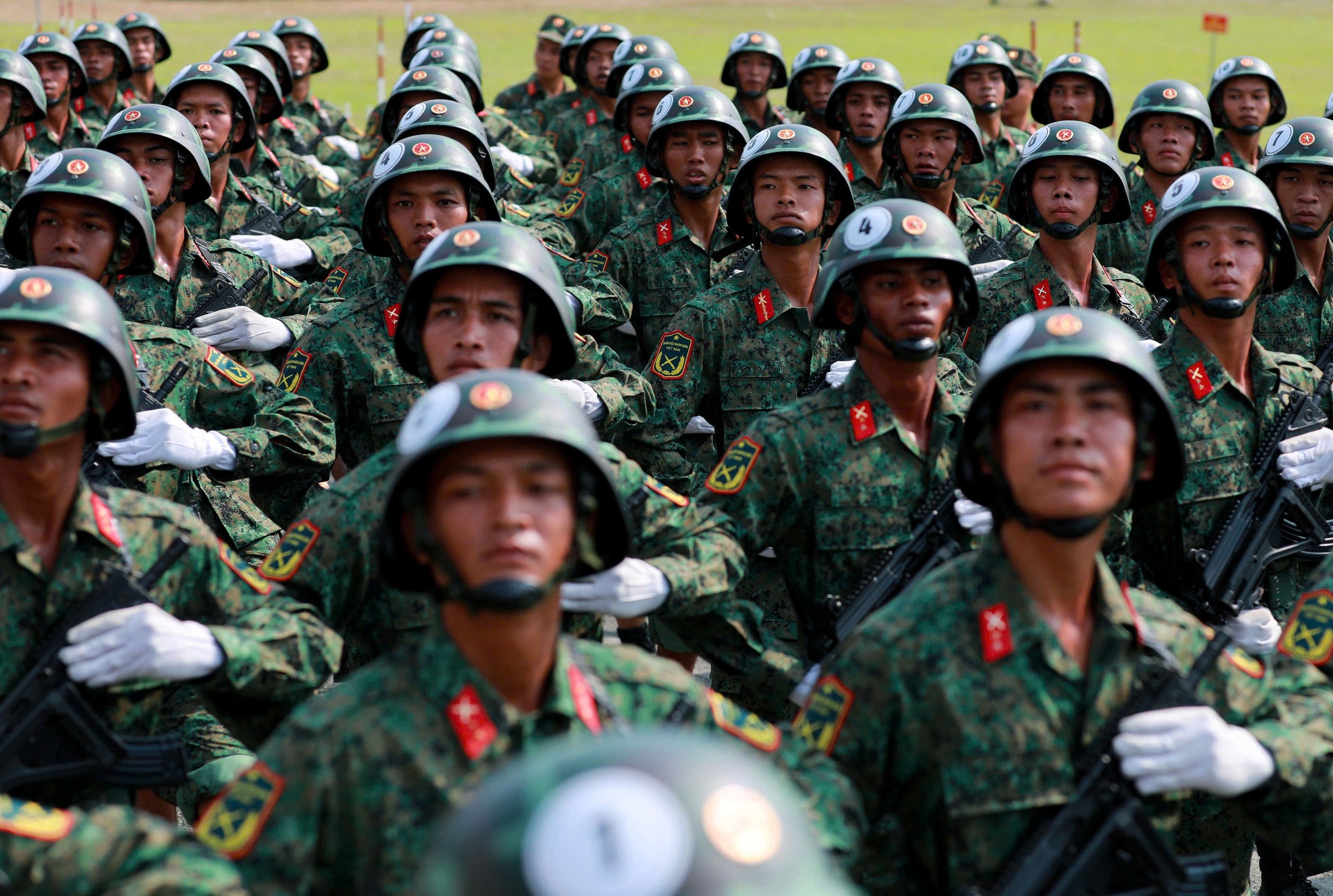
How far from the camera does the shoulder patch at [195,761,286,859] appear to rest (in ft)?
10.3

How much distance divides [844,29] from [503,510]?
38.0m

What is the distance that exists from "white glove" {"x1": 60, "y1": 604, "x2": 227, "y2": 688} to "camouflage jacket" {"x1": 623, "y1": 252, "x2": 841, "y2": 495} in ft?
9.91

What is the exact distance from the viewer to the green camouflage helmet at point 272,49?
14.1 meters

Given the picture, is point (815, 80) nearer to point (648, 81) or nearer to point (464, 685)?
point (648, 81)

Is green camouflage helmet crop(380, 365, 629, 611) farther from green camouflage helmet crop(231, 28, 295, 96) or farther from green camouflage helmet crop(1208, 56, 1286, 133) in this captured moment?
green camouflage helmet crop(231, 28, 295, 96)

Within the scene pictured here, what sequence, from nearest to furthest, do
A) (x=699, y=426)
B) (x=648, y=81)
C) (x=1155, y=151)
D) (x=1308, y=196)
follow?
(x=699, y=426) < (x=1308, y=196) < (x=1155, y=151) < (x=648, y=81)

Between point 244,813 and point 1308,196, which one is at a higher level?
point 1308,196

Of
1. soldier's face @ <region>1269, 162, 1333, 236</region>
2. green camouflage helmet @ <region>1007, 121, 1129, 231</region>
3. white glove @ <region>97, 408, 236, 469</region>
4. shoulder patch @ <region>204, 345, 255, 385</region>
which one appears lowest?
white glove @ <region>97, 408, 236, 469</region>

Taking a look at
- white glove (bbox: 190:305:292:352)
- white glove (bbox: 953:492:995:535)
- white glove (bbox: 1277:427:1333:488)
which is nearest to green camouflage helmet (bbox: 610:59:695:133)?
white glove (bbox: 190:305:292:352)

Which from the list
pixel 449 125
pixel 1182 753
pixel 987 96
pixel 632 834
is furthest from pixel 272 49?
pixel 632 834

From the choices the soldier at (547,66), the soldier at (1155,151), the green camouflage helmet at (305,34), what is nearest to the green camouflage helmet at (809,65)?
the soldier at (1155,151)

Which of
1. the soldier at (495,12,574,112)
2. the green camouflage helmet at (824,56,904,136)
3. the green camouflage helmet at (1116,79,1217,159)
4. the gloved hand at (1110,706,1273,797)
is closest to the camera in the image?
the gloved hand at (1110,706,1273,797)

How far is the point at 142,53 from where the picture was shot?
614 inches

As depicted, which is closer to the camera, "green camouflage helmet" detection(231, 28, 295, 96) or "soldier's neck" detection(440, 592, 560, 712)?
"soldier's neck" detection(440, 592, 560, 712)
